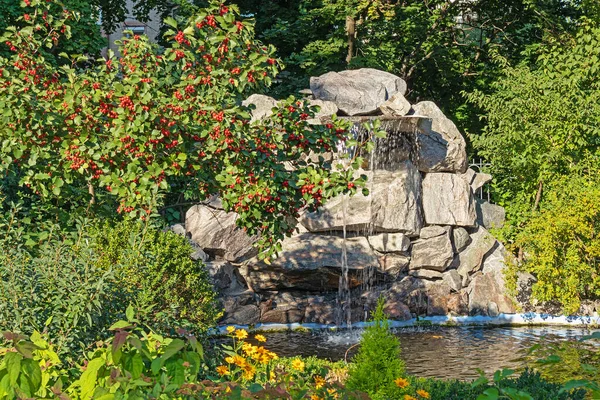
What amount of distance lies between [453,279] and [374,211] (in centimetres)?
235

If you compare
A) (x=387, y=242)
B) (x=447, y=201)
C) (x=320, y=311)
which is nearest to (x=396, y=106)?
(x=447, y=201)

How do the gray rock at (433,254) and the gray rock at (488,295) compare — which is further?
the gray rock at (433,254)

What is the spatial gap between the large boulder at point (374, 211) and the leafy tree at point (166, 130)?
8.86 metres

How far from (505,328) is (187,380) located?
13.0m

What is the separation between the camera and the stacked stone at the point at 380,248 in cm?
1688

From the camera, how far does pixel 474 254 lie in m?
18.1

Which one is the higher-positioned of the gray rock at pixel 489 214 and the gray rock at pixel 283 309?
the gray rock at pixel 489 214

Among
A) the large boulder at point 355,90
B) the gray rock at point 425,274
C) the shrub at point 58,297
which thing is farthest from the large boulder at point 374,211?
the shrub at point 58,297

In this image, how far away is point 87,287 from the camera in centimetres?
547

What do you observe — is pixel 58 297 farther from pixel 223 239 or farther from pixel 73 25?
pixel 73 25

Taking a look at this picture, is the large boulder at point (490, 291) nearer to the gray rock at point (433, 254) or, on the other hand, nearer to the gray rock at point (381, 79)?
the gray rock at point (433, 254)

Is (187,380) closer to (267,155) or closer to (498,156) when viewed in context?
(267,155)

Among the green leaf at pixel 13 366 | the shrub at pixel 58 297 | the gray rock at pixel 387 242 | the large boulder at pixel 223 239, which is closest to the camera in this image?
the green leaf at pixel 13 366

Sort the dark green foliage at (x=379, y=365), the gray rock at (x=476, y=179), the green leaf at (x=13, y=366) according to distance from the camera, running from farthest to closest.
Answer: the gray rock at (x=476, y=179), the dark green foliage at (x=379, y=365), the green leaf at (x=13, y=366)
